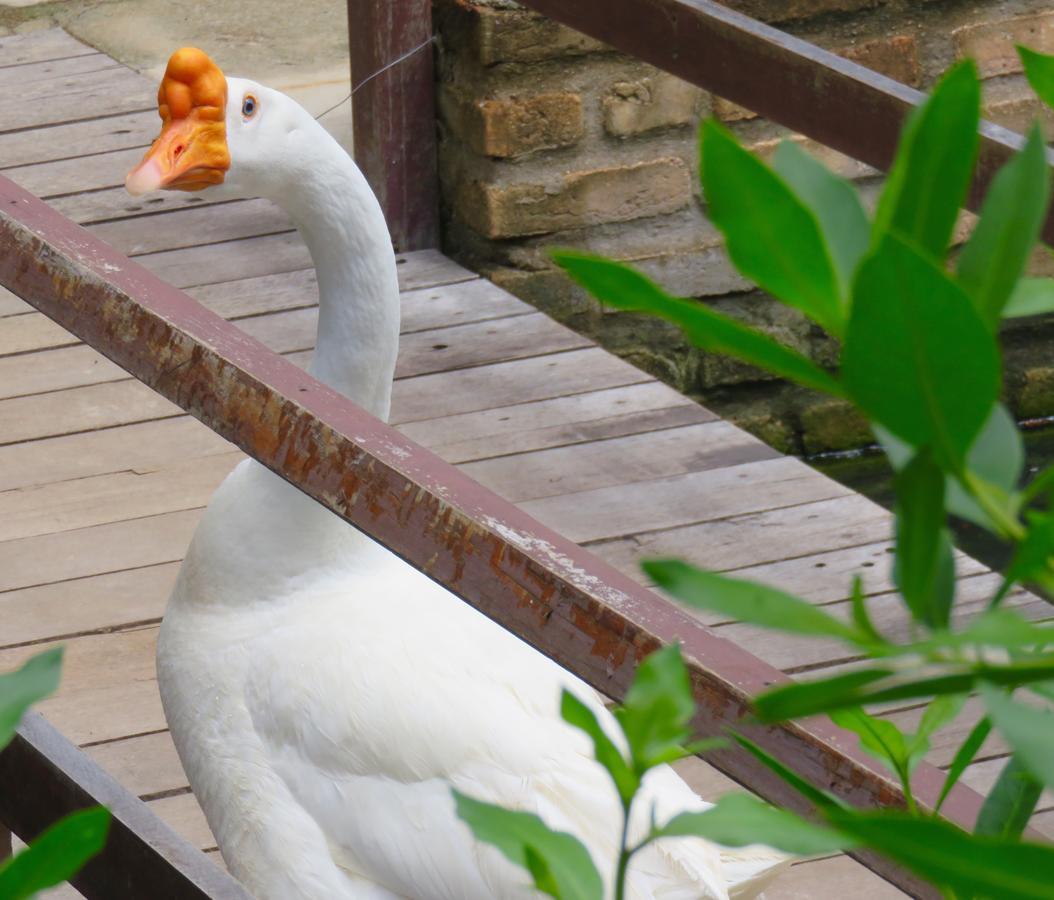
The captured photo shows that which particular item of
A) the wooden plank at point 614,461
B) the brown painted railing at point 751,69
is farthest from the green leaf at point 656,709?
the wooden plank at point 614,461

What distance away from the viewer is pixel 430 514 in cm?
87

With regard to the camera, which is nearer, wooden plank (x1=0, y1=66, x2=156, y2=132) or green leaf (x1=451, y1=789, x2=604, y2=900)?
green leaf (x1=451, y1=789, x2=604, y2=900)

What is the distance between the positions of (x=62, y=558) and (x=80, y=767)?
153 cm

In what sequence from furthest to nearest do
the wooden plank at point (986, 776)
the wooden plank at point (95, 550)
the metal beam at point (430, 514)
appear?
1. the wooden plank at point (95, 550)
2. the wooden plank at point (986, 776)
3. the metal beam at point (430, 514)

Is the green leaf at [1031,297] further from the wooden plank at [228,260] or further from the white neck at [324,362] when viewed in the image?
the wooden plank at [228,260]

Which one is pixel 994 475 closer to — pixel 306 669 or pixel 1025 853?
pixel 1025 853

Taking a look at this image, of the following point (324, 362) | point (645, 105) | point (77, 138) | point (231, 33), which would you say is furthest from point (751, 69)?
point (231, 33)

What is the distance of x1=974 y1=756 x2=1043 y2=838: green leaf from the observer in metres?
0.38

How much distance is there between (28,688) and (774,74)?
2.12m

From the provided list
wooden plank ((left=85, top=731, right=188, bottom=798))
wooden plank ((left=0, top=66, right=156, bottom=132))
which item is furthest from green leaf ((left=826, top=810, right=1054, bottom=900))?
wooden plank ((left=0, top=66, right=156, bottom=132))

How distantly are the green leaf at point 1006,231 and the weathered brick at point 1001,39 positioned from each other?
10.4 feet

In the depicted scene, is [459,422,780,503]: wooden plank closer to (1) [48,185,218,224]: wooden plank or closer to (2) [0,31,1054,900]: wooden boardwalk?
(2) [0,31,1054,900]: wooden boardwalk

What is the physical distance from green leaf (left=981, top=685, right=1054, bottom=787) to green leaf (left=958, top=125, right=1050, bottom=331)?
0.06 m

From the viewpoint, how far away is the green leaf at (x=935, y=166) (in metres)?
0.27
